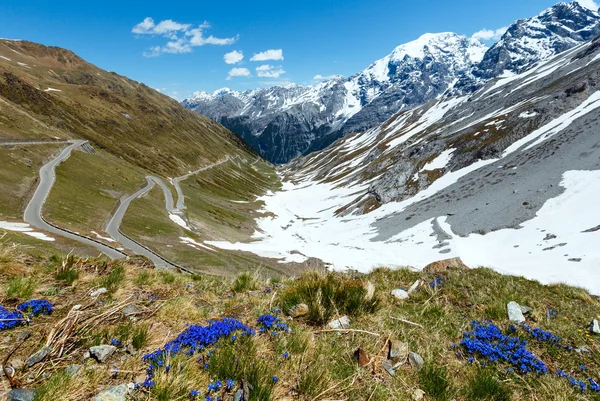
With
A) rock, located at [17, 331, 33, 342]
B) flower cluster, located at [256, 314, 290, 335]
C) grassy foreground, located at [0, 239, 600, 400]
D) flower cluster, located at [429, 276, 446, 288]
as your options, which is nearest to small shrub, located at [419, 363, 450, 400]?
grassy foreground, located at [0, 239, 600, 400]

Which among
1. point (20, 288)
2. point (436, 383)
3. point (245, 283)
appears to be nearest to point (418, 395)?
point (436, 383)

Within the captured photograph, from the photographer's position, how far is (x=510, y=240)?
4597cm

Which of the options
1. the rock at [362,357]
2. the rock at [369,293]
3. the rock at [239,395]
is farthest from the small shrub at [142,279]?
the rock at [362,357]

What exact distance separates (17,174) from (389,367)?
8664cm

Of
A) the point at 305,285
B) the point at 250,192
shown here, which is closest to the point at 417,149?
the point at 250,192

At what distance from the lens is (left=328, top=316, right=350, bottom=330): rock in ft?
Result: 19.0

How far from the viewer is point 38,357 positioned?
11.6 feet

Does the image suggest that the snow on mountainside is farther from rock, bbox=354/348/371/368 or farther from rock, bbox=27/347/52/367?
rock, bbox=27/347/52/367

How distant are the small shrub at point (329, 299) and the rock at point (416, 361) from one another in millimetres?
1571

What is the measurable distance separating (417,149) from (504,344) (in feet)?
429

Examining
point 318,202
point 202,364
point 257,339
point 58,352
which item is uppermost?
point 58,352

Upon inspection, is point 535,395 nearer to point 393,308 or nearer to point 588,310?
point 393,308

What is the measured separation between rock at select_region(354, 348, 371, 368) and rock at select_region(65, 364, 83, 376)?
12.4 ft

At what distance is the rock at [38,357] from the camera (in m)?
3.47
